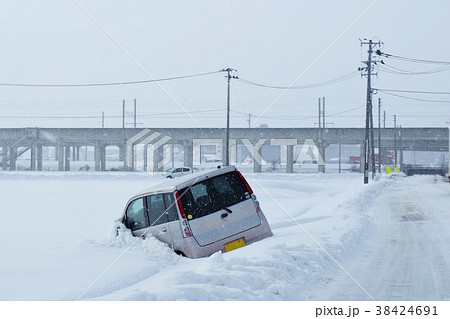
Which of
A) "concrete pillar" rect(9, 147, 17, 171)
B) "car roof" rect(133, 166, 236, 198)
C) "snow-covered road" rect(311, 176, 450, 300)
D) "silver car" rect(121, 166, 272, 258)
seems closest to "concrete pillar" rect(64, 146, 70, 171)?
"concrete pillar" rect(9, 147, 17, 171)

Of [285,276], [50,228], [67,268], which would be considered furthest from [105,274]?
[50,228]

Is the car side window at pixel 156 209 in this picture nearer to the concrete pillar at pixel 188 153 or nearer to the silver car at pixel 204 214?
the silver car at pixel 204 214

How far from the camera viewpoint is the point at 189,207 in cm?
939

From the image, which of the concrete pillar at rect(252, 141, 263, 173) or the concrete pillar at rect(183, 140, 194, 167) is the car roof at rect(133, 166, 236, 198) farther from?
the concrete pillar at rect(252, 141, 263, 173)

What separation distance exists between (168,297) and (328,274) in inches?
117

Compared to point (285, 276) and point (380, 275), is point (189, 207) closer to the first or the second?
point (285, 276)

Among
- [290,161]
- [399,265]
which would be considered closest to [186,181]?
[399,265]

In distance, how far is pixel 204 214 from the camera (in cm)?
941

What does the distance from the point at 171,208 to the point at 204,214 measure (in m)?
0.62

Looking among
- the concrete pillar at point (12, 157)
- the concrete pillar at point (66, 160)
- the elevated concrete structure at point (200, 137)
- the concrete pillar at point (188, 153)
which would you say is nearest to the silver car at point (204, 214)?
the elevated concrete structure at point (200, 137)

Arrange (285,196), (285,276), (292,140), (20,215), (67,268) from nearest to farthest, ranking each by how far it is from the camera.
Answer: (285,276), (67,268), (20,215), (285,196), (292,140)

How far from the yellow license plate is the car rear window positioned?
654mm

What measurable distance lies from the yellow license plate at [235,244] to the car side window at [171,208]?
3.49ft

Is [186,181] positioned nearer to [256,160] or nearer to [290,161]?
[290,161]
